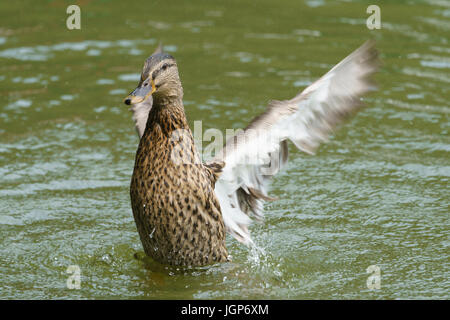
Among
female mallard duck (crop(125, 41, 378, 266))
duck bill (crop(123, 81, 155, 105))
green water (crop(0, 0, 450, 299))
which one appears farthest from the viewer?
green water (crop(0, 0, 450, 299))

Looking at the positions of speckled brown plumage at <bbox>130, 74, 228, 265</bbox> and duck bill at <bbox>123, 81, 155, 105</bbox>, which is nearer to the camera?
duck bill at <bbox>123, 81, 155, 105</bbox>

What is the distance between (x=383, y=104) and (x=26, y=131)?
369cm

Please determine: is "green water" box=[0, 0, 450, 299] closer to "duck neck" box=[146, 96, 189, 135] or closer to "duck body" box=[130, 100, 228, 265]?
"duck body" box=[130, 100, 228, 265]

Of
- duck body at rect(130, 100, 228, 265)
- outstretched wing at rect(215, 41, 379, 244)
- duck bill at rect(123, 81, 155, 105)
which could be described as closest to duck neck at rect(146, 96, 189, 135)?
duck body at rect(130, 100, 228, 265)

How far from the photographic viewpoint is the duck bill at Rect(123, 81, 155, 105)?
4.48m

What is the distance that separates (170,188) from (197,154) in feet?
1.07

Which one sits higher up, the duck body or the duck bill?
the duck bill

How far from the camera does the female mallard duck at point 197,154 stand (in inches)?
195

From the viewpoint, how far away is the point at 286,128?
5188 mm

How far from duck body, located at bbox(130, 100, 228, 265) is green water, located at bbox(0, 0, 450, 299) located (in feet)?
1.07

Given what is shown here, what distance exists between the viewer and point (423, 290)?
16.4 ft

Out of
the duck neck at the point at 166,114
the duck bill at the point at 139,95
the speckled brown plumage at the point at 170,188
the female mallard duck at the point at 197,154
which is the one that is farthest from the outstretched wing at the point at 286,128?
the duck bill at the point at 139,95
